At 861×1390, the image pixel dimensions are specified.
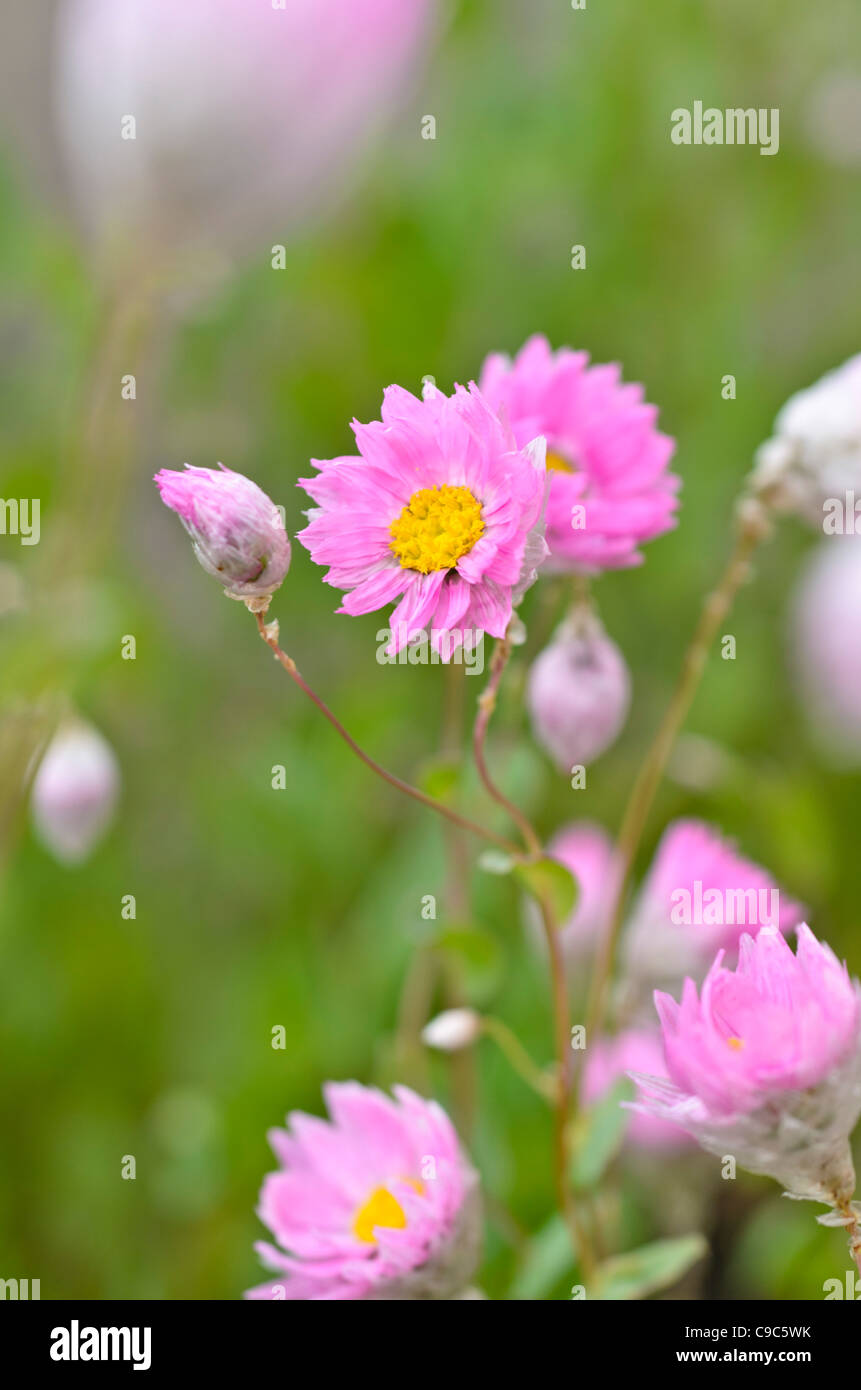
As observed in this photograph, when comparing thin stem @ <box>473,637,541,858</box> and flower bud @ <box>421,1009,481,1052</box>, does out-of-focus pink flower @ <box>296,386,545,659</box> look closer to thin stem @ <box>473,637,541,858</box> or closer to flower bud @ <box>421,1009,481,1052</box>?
thin stem @ <box>473,637,541,858</box>

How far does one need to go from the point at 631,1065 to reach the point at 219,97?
30 cm

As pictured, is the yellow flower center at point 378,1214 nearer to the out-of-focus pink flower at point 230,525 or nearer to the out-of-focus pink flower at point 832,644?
the out-of-focus pink flower at point 230,525

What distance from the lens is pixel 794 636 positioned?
0.61 meters

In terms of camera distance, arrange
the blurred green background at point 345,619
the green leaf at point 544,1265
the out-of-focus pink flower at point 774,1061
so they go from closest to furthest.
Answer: the out-of-focus pink flower at point 774,1061, the green leaf at point 544,1265, the blurred green background at point 345,619

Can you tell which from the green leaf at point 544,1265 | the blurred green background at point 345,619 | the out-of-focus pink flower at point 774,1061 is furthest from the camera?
the blurred green background at point 345,619

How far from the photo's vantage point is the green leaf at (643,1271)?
299mm

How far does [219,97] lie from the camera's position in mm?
364

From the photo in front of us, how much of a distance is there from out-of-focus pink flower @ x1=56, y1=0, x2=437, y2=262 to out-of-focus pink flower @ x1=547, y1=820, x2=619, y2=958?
0.74 ft

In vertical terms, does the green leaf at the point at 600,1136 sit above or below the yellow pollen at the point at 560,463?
below

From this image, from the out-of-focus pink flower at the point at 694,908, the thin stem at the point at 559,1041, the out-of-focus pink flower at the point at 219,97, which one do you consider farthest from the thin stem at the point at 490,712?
the out-of-focus pink flower at the point at 219,97

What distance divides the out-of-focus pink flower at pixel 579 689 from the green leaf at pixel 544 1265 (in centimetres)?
13

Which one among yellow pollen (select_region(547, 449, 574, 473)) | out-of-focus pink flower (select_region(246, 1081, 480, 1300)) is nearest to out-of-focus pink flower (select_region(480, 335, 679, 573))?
yellow pollen (select_region(547, 449, 574, 473))
